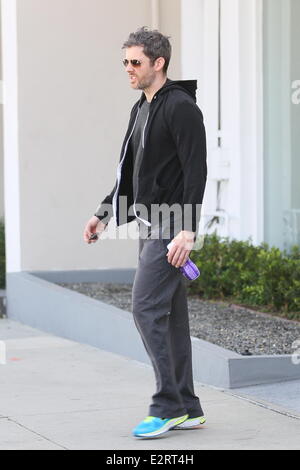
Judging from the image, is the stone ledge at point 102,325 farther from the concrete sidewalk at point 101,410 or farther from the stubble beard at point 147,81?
the stubble beard at point 147,81

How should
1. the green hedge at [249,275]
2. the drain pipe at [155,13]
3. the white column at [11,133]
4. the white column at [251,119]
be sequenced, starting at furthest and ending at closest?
the drain pipe at [155,13], the white column at [11,133], the white column at [251,119], the green hedge at [249,275]

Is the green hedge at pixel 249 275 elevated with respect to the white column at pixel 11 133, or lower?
lower

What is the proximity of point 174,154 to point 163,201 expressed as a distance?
24 cm

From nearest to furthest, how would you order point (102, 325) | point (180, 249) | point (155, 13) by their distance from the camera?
point (180, 249)
point (102, 325)
point (155, 13)

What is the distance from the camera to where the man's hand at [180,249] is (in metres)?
5.15

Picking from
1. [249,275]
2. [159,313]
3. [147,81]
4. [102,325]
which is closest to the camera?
[159,313]

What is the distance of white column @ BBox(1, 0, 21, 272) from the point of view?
9789 mm

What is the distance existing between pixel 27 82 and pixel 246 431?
17.0 feet

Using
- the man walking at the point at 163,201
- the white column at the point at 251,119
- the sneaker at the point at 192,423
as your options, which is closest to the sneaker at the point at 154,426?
the man walking at the point at 163,201

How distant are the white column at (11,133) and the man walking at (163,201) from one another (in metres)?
4.57

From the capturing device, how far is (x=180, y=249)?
16.9 feet

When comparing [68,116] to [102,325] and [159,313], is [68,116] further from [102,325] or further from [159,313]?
[159,313]

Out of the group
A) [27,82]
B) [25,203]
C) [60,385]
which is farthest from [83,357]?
[27,82]

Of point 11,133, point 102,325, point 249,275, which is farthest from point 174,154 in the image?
point 11,133
